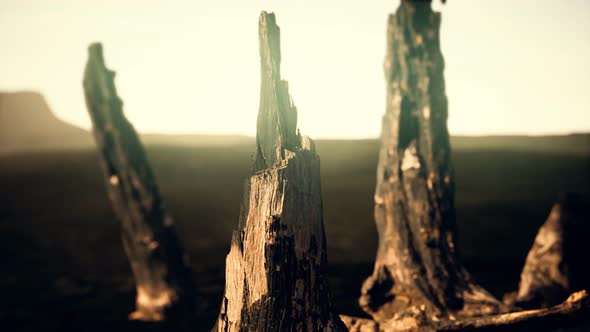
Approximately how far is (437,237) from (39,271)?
26.2ft

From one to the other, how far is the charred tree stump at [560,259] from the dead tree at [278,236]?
146 inches

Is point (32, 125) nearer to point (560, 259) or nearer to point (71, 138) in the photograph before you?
point (71, 138)

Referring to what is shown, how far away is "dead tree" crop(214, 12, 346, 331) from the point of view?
8.09ft

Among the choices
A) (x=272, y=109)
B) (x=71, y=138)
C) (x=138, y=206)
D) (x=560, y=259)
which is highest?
(x=272, y=109)

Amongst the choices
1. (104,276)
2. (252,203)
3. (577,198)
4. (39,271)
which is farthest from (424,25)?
(39,271)

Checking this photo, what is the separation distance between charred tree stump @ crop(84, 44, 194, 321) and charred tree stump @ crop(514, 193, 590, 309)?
471 cm

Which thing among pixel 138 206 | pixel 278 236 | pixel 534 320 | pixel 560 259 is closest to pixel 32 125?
pixel 138 206

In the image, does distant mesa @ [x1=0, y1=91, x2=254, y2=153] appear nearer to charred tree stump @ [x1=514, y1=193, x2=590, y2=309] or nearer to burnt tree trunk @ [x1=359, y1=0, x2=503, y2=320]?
burnt tree trunk @ [x1=359, y1=0, x2=503, y2=320]

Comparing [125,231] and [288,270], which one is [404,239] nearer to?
[288,270]

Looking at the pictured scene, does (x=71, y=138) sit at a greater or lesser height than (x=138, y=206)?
greater

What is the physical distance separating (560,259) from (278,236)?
4.34m

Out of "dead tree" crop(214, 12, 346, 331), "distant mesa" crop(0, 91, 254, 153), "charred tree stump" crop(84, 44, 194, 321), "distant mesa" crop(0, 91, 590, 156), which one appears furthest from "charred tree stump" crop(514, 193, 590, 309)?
"distant mesa" crop(0, 91, 254, 153)

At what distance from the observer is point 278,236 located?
2.46 metres

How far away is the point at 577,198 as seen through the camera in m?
5.54
